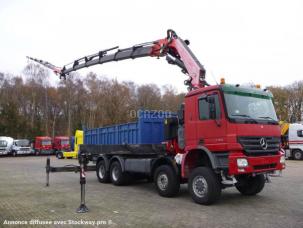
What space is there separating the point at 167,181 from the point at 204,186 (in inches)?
58.5

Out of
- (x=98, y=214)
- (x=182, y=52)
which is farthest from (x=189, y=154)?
(x=182, y=52)

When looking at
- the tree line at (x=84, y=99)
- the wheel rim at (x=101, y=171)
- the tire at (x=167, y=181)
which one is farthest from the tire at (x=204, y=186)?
the tree line at (x=84, y=99)

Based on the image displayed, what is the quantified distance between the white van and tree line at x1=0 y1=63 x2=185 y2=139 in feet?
97.1

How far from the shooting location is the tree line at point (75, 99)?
58.6 m

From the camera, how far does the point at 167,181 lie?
9.82 m

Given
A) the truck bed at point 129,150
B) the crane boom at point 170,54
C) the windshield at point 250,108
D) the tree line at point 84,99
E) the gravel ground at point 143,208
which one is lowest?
the gravel ground at point 143,208

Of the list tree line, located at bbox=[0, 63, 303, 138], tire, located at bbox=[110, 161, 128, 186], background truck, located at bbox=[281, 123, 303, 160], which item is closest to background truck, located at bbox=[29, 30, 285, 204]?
tire, located at bbox=[110, 161, 128, 186]

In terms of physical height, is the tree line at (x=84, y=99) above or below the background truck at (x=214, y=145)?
above

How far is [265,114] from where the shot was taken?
8.98m

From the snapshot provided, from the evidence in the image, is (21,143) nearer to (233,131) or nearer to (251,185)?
(251,185)

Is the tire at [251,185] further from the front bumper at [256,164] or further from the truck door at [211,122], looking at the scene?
the truck door at [211,122]

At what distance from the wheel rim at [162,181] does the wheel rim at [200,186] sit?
4.03ft

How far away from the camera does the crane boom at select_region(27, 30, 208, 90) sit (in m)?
11.3

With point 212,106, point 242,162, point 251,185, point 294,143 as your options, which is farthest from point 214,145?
point 294,143
